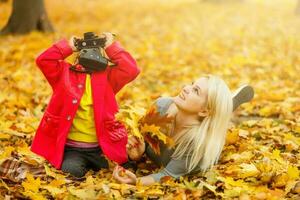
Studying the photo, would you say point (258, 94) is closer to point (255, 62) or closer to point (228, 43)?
point (255, 62)

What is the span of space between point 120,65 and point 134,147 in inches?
25.1

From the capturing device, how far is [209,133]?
3.61m

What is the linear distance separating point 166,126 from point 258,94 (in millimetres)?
2910

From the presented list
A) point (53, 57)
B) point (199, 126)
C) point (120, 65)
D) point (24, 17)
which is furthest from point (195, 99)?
point (24, 17)

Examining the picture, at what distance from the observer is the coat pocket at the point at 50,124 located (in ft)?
12.1

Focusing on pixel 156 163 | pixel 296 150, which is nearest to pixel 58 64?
pixel 156 163

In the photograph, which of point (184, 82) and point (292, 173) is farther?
point (184, 82)

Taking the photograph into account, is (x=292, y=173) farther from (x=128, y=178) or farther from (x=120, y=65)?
(x=120, y=65)

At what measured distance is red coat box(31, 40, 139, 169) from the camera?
3.61 m

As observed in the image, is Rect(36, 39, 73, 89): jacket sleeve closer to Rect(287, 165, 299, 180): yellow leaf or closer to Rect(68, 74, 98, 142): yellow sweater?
Rect(68, 74, 98, 142): yellow sweater

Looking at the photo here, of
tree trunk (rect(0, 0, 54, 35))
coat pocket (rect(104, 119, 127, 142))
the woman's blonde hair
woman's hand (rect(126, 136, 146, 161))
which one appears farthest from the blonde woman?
tree trunk (rect(0, 0, 54, 35))

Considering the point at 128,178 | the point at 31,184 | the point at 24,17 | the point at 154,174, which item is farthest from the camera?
the point at 24,17

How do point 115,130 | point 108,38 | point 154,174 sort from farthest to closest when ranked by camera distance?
point 115,130, point 108,38, point 154,174

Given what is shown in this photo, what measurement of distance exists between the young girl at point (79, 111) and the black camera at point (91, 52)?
5 cm
